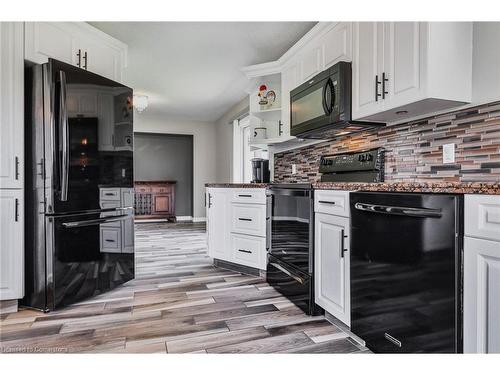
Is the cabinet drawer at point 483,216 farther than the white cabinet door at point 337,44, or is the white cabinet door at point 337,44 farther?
the white cabinet door at point 337,44

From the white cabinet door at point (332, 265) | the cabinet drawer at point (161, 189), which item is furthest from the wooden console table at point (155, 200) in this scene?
the white cabinet door at point (332, 265)

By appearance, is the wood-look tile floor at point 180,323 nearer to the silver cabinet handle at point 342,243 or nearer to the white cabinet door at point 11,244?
the white cabinet door at point 11,244

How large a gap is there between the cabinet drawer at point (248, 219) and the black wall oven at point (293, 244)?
9.0 inches

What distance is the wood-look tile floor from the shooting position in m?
1.71

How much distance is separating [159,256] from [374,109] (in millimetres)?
2925

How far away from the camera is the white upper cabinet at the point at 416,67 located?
1.68 m

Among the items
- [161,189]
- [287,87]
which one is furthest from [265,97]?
[161,189]

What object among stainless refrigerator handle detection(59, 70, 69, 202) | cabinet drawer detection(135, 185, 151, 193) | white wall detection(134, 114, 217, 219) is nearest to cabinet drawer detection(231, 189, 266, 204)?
stainless refrigerator handle detection(59, 70, 69, 202)

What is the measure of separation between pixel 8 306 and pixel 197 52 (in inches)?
115

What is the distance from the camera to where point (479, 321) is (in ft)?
3.62

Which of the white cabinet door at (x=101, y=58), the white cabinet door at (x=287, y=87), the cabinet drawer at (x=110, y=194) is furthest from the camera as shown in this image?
the white cabinet door at (x=287, y=87)

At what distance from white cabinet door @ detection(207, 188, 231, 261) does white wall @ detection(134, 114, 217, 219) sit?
431 cm
